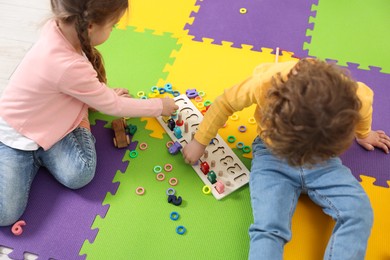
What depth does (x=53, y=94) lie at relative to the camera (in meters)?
1.08

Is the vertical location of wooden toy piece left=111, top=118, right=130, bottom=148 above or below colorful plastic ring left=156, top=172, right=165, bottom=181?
above

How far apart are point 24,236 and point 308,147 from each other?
79 cm

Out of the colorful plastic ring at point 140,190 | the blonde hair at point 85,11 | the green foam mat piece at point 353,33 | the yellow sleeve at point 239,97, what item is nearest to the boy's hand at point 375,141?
the green foam mat piece at point 353,33

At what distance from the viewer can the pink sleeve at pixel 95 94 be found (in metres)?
1.03

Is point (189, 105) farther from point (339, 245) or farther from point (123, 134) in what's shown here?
point (339, 245)

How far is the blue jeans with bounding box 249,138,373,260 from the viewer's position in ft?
3.23

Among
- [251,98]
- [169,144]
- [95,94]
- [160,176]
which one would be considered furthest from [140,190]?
[251,98]

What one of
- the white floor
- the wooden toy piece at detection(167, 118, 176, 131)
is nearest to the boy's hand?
the wooden toy piece at detection(167, 118, 176, 131)

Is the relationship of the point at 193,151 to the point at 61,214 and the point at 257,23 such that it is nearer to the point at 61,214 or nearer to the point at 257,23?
the point at 61,214

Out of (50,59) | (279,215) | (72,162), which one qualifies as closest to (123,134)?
(72,162)

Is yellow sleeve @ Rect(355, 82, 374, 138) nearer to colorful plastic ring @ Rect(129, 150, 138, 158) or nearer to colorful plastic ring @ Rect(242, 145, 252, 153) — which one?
colorful plastic ring @ Rect(242, 145, 252, 153)

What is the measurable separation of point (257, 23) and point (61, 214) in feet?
3.32

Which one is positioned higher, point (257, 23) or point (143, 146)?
point (257, 23)

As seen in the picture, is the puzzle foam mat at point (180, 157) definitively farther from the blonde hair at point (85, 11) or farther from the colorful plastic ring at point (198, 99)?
the blonde hair at point (85, 11)
